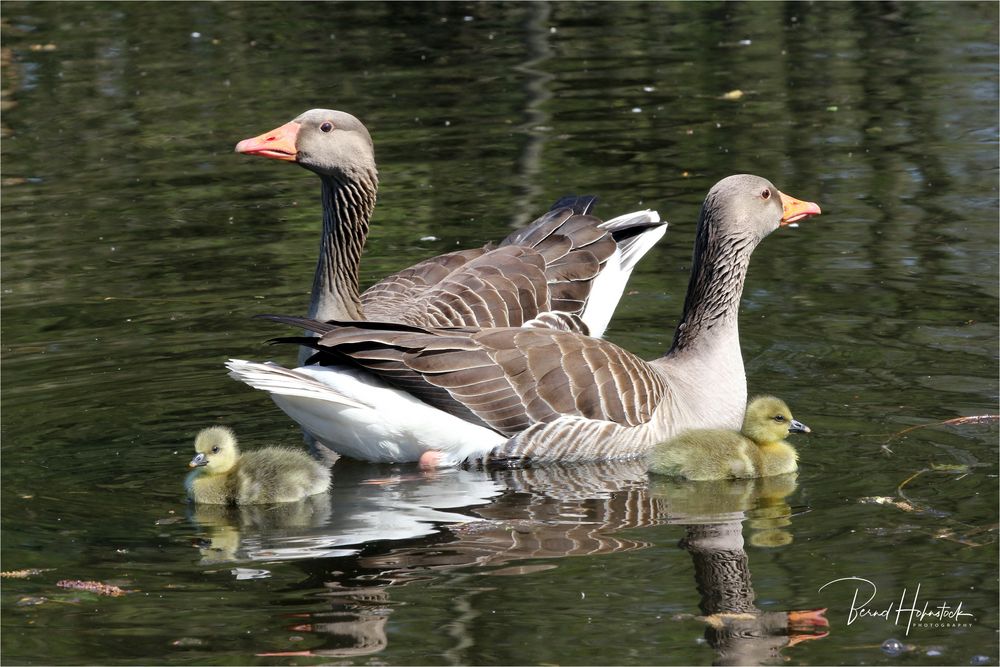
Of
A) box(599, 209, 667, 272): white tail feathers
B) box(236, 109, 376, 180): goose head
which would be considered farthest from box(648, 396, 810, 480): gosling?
box(236, 109, 376, 180): goose head

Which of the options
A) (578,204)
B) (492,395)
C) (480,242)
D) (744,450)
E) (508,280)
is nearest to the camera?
(744,450)

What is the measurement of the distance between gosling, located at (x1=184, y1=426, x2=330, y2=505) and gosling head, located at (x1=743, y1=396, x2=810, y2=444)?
240 centimetres

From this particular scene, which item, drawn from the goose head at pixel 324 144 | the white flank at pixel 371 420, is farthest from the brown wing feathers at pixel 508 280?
the white flank at pixel 371 420

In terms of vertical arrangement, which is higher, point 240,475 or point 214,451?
point 214,451

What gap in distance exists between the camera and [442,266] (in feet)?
33.0

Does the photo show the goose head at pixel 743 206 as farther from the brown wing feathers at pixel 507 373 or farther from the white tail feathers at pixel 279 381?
the white tail feathers at pixel 279 381

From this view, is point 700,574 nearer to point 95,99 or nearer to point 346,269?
point 346,269

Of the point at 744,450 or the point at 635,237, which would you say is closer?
the point at 744,450

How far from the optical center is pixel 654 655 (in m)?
5.86

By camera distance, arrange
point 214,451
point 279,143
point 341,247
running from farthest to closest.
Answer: point 341,247 < point 279,143 < point 214,451

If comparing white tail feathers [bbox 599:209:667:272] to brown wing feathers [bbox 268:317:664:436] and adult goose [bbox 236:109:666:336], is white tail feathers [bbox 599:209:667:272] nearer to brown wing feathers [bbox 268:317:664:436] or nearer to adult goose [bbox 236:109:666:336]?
adult goose [bbox 236:109:666:336]

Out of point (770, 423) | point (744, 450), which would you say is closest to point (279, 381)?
point (744, 450)

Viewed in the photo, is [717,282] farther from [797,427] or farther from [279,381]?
[279,381]

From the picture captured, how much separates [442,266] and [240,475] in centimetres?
269
